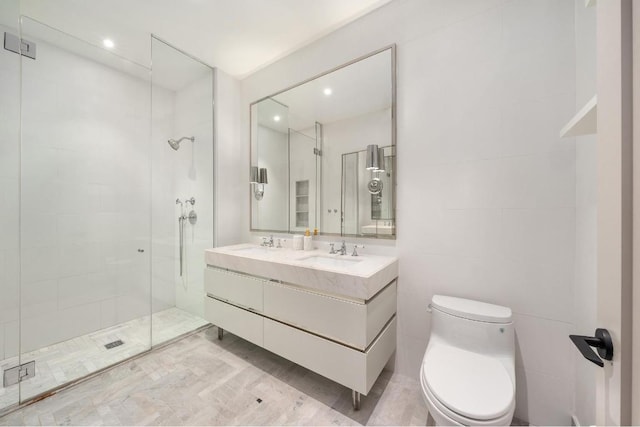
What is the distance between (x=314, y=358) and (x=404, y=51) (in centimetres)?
215

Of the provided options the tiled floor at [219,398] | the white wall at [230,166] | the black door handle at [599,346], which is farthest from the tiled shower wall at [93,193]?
the black door handle at [599,346]

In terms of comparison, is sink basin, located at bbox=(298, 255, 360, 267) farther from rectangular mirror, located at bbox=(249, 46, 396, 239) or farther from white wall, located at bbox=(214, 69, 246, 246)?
white wall, located at bbox=(214, 69, 246, 246)

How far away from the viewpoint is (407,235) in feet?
5.56

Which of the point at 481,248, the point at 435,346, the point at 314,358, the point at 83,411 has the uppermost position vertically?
the point at 481,248

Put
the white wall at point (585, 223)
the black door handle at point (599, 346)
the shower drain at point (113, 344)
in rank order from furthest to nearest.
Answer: the shower drain at point (113, 344)
the white wall at point (585, 223)
the black door handle at point (599, 346)

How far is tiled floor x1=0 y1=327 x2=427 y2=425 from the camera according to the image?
1.38 metres

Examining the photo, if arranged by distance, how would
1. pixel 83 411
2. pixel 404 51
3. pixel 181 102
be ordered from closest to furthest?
pixel 83 411, pixel 404 51, pixel 181 102

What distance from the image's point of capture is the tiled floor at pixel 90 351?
1611mm

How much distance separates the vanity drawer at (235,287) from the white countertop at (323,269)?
0.19ft

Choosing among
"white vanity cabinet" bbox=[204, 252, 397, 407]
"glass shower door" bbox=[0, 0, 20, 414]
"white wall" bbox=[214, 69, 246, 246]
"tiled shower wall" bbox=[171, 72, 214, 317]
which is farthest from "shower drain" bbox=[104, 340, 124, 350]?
"white wall" bbox=[214, 69, 246, 246]

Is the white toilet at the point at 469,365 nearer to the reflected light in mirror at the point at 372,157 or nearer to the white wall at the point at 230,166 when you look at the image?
the reflected light in mirror at the point at 372,157

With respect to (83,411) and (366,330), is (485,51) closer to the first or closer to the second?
(366,330)

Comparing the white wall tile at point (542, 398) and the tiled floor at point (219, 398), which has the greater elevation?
the white wall tile at point (542, 398)

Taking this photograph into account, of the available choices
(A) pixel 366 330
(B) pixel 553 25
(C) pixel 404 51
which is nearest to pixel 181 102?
(C) pixel 404 51
